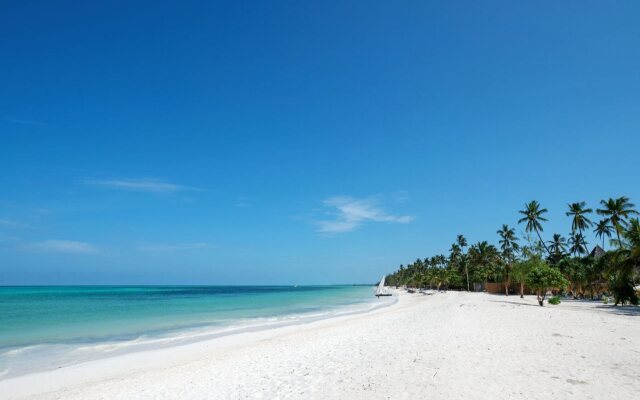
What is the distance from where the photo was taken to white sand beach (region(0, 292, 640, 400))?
24.6 ft

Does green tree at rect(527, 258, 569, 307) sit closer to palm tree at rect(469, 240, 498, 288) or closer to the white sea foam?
the white sea foam

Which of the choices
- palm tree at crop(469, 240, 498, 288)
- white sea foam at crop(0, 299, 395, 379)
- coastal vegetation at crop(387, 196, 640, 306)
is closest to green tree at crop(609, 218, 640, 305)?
coastal vegetation at crop(387, 196, 640, 306)

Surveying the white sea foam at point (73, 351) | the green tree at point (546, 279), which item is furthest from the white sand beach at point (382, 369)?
the green tree at point (546, 279)

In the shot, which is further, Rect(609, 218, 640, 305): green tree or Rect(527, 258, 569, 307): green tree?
Rect(527, 258, 569, 307): green tree

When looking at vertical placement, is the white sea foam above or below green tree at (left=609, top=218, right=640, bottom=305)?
below

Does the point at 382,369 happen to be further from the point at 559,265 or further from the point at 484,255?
the point at 484,255

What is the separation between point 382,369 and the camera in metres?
9.22

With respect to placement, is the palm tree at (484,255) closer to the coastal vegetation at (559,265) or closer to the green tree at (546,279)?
the coastal vegetation at (559,265)

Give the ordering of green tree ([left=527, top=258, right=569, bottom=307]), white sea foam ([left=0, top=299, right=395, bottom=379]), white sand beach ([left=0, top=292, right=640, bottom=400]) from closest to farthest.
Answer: white sand beach ([left=0, top=292, right=640, bottom=400]) < white sea foam ([left=0, top=299, right=395, bottom=379]) < green tree ([left=527, top=258, right=569, bottom=307])

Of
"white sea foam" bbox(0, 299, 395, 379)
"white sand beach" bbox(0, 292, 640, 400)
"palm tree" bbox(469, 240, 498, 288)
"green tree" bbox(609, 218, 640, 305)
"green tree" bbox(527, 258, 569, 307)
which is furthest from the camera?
"palm tree" bbox(469, 240, 498, 288)

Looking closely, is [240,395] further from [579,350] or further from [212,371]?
[579,350]

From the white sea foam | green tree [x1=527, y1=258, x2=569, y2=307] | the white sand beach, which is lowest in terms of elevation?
the white sea foam

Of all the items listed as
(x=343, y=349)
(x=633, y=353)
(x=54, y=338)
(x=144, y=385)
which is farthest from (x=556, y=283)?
(x=54, y=338)

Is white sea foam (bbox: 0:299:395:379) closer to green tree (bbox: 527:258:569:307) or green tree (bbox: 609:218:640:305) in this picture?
green tree (bbox: 527:258:569:307)
